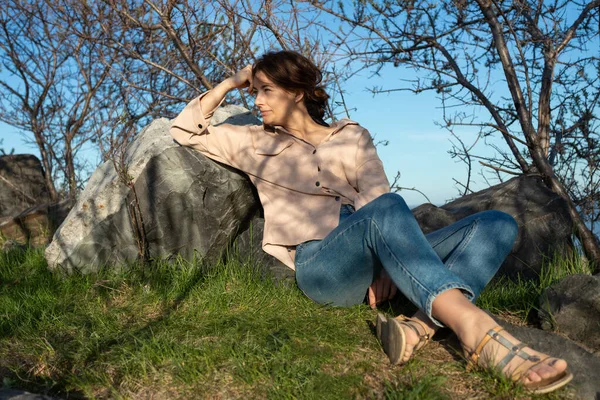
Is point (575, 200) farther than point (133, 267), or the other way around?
point (575, 200)

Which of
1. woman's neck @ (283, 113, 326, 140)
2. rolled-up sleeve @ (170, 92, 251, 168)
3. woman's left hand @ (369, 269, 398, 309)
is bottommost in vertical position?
woman's left hand @ (369, 269, 398, 309)

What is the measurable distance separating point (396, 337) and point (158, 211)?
1.91 meters

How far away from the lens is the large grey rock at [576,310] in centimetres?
323

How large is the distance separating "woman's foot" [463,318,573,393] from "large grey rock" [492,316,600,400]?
0.74 ft

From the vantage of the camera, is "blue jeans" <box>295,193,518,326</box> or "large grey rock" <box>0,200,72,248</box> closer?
"blue jeans" <box>295,193,518,326</box>

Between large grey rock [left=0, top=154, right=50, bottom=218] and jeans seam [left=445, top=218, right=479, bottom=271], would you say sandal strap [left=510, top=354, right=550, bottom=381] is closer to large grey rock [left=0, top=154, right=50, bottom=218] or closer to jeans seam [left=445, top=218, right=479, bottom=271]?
jeans seam [left=445, top=218, right=479, bottom=271]

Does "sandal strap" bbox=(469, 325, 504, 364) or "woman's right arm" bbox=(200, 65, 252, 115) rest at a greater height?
"woman's right arm" bbox=(200, 65, 252, 115)

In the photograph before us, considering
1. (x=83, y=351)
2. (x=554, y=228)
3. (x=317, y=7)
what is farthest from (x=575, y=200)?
(x=83, y=351)

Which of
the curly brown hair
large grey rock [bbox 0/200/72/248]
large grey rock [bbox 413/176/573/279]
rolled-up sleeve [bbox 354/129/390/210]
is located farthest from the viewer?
large grey rock [bbox 0/200/72/248]

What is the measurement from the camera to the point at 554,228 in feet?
13.7

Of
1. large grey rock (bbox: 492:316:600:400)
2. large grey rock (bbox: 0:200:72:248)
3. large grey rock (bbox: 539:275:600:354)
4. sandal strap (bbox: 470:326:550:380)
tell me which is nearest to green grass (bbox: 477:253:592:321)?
large grey rock (bbox: 539:275:600:354)

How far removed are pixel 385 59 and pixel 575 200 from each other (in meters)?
2.00

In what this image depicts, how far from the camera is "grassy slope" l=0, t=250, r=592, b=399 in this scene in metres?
2.65

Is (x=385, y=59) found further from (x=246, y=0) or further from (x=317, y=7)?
(x=246, y=0)
